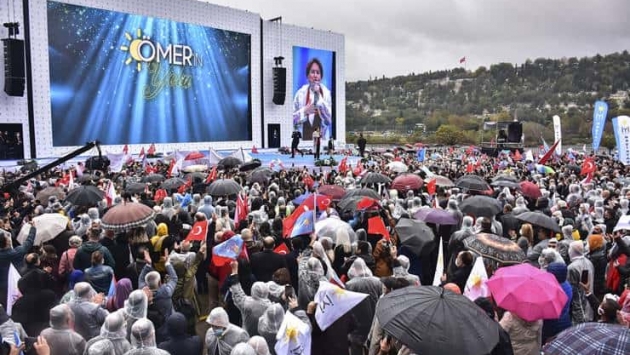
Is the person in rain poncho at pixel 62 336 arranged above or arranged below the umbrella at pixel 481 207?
below

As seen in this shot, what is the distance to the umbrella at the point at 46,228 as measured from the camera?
607 cm

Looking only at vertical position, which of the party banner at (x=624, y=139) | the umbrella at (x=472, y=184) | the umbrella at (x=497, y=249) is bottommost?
the umbrella at (x=497, y=249)

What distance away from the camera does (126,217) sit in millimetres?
→ 6246

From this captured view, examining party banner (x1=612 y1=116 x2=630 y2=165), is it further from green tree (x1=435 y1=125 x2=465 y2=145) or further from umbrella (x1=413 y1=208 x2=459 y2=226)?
green tree (x1=435 y1=125 x2=465 y2=145)

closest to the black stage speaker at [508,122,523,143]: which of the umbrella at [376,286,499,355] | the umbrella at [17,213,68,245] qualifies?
the umbrella at [17,213,68,245]

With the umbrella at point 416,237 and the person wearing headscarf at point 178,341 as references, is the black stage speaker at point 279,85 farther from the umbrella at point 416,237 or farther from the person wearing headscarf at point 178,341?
the person wearing headscarf at point 178,341

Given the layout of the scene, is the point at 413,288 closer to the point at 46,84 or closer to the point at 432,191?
the point at 432,191

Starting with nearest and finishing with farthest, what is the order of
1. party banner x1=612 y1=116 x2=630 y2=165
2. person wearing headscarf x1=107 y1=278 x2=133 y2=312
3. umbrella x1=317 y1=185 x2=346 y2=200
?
person wearing headscarf x1=107 y1=278 x2=133 y2=312
umbrella x1=317 y1=185 x2=346 y2=200
party banner x1=612 y1=116 x2=630 y2=165

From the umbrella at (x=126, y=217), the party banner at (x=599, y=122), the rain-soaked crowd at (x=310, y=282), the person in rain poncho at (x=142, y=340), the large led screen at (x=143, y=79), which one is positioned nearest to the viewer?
the person in rain poncho at (x=142, y=340)

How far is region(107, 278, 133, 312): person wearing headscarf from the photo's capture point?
4383mm

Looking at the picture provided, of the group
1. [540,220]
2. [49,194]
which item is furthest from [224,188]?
[540,220]

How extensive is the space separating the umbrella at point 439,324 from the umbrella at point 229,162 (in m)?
11.8

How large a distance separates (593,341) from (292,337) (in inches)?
71.7

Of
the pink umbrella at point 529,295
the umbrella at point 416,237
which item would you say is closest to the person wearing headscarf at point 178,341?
the pink umbrella at point 529,295
